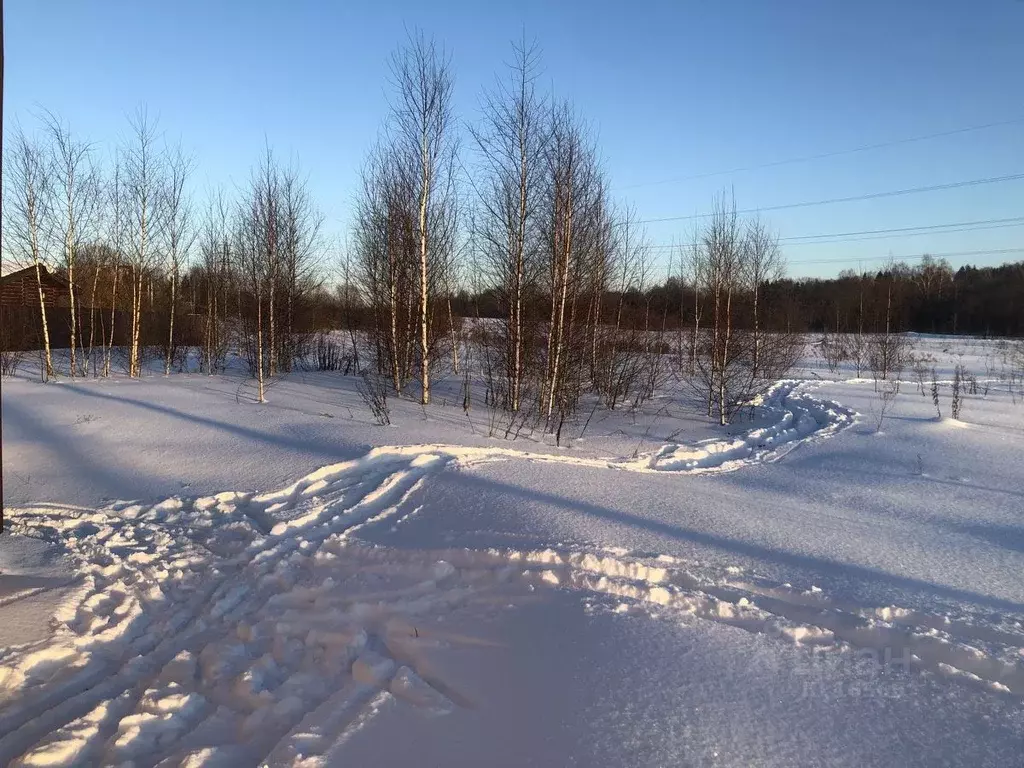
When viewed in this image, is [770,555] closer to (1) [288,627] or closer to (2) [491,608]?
(2) [491,608]

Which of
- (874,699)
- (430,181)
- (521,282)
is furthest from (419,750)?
(430,181)

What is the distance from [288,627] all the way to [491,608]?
1197 mm

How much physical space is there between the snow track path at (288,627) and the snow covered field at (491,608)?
17 millimetres

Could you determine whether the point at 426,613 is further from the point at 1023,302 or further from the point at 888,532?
the point at 1023,302

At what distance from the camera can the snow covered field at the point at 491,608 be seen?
2.76 meters

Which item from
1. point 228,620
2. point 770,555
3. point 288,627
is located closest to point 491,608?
point 288,627

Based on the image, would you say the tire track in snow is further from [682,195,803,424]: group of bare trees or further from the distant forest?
the distant forest

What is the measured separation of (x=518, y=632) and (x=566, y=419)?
361 inches

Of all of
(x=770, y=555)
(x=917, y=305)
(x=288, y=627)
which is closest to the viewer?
(x=288, y=627)

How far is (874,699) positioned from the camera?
9.77 ft

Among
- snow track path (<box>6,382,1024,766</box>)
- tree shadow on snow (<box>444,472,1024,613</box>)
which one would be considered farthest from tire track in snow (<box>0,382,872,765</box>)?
tree shadow on snow (<box>444,472,1024,613</box>)

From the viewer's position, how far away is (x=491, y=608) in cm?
398

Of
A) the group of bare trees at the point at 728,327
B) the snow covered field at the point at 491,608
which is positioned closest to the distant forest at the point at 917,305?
the group of bare trees at the point at 728,327

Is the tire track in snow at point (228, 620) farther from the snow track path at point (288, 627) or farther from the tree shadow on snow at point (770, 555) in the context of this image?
the tree shadow on snow at point (770, 555)
